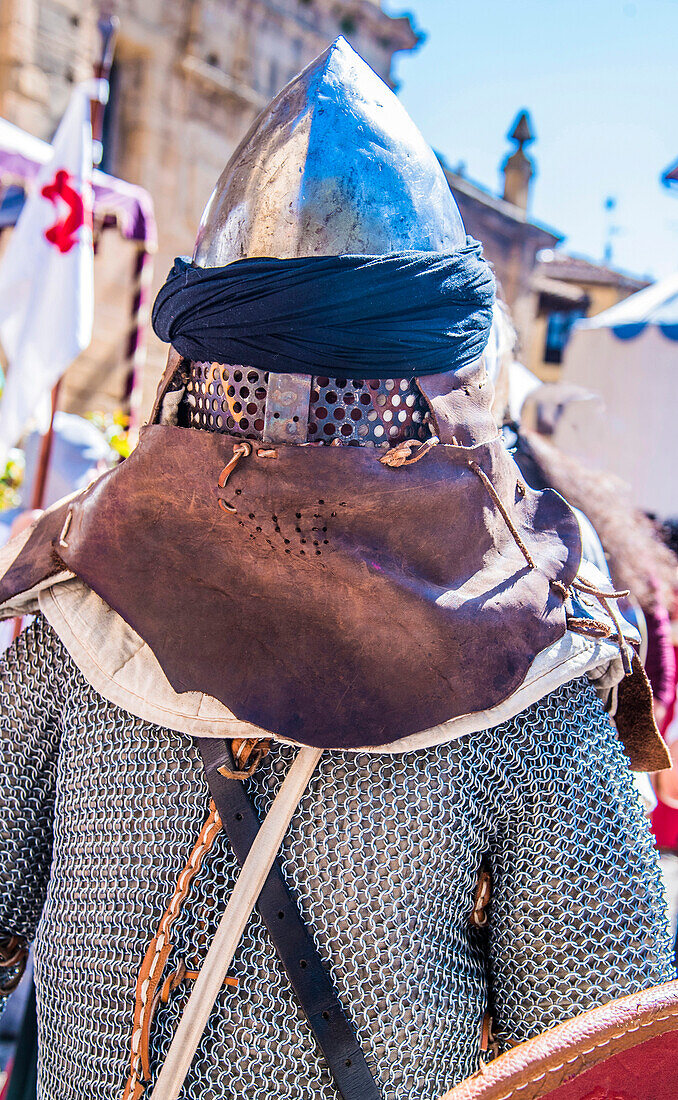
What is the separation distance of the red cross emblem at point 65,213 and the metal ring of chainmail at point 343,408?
3045mm

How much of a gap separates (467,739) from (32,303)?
3447 millimetres

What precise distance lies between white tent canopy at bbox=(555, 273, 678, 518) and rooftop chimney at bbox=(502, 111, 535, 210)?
53.4 ft

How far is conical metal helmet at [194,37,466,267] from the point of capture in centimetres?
135

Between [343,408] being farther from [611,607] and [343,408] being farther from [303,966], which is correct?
[303,966]

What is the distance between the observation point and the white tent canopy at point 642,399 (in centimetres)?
569

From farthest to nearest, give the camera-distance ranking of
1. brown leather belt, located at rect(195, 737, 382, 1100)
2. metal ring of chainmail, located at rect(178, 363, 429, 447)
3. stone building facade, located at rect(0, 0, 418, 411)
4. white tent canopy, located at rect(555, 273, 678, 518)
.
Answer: stone building facade, located at rect(0, 0, 418, 411) < white tent canopy, located at rect(555, 273, 678, 518) < metal ring of chainmail, located at rect(178, 363, 429, 447) < brown leather belt, located at rect(195, 737, 382, 1100)

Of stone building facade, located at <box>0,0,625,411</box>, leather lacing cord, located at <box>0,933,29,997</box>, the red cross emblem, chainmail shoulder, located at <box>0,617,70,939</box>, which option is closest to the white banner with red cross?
the red cross emblem

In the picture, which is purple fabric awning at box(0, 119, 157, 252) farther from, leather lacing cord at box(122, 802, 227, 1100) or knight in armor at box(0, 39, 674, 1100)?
leather lacing cord at box(122, 802, 227, 1100)

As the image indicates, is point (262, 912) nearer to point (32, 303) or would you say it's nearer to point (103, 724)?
point (103, 724)

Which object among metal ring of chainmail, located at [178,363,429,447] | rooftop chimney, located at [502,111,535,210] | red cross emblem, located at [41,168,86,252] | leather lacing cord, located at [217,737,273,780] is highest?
rooftop chimney, located at [502,111,535,210]

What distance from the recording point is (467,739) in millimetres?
1334

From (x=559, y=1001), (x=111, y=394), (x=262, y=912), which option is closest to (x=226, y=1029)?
(x=262, y=912)

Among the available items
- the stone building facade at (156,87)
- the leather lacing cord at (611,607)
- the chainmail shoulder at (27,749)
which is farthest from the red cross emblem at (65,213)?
the stone building facade at (156,87)

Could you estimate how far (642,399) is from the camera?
19.2ft
